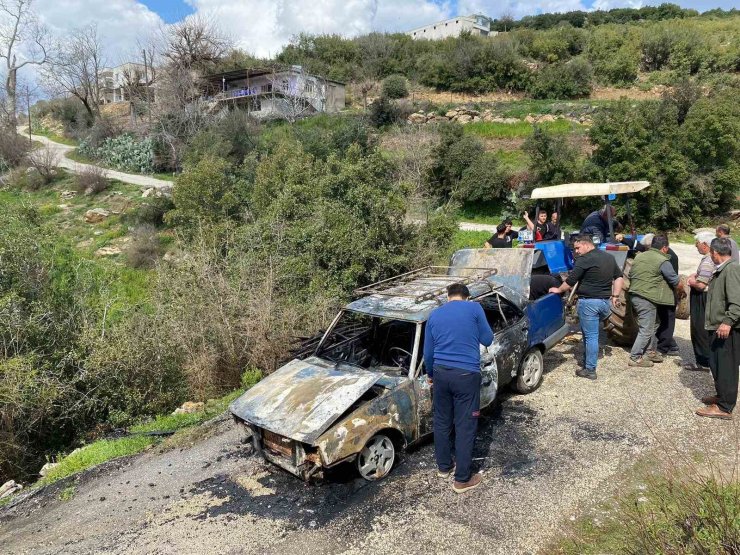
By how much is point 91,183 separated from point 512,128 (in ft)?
88.0

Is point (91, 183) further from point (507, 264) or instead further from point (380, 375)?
point (380, 375)

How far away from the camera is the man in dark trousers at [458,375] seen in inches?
170

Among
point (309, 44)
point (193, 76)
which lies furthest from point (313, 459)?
point (309, 44)

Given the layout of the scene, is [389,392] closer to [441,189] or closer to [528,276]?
[528,276]

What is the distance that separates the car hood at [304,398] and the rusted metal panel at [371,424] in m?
0.10

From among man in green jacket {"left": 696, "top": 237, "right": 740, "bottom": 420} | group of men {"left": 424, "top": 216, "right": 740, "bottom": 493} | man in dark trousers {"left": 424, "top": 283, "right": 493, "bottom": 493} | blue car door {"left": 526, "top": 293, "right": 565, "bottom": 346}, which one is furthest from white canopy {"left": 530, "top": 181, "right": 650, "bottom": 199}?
man in dark trousers {"left": 424, "top": 283, "right": 493, "bottom": 493}

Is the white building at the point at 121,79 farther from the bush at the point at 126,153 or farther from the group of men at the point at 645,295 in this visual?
the group of men at the point at 645,295

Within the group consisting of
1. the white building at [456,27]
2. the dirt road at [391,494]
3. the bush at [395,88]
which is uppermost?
the white building at [456,27]

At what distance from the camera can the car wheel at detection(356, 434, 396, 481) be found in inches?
180

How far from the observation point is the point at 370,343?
235 inches

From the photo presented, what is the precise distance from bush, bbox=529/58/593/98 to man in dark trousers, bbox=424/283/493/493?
133ft

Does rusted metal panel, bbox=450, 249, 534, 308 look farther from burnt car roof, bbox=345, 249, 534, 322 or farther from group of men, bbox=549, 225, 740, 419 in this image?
group of men, bbox=549, 225, 740, 419

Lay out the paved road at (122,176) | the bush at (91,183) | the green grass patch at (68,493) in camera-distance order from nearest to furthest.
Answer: the green grass patch at (68,493), the bush at (91,183), the paved road at (122,176)

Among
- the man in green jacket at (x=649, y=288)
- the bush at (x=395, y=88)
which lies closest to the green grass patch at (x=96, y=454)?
the man in green jacket at (x=649, y=288)
